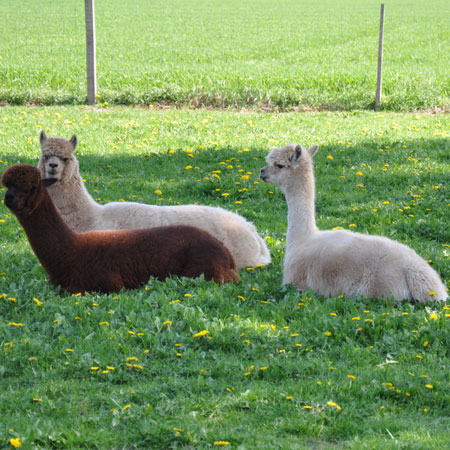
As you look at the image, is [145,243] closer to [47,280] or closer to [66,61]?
[47,280]

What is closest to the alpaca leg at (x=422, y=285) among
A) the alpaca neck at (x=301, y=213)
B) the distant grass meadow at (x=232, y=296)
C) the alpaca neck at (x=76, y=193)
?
the distant grass meadow at (x=232, y=296)

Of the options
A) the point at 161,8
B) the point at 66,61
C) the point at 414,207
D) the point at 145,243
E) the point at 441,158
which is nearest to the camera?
the point at 145,243

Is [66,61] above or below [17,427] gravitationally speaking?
above

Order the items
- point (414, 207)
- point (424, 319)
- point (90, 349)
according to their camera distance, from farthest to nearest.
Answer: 1. point (414, 207)
2. point (424, 319)
3. point (90, 349)

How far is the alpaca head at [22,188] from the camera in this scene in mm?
5914

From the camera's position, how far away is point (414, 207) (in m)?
9.05

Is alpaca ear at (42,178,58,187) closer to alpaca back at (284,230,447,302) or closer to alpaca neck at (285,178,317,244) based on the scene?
alpaca neck at (285,178,317,244)

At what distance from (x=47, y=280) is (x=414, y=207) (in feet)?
15.7

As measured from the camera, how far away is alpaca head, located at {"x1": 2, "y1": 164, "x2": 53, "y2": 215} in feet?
19.4

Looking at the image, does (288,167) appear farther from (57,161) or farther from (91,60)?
(91,60)

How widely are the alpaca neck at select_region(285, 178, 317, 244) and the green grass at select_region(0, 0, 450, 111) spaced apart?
11277 mm

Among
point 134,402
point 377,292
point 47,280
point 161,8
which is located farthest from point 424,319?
point 161,8

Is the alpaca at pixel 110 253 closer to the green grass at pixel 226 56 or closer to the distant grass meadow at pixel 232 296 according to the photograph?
the distant grass meadow at pixel 232 296

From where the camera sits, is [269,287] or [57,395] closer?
[57,395]
